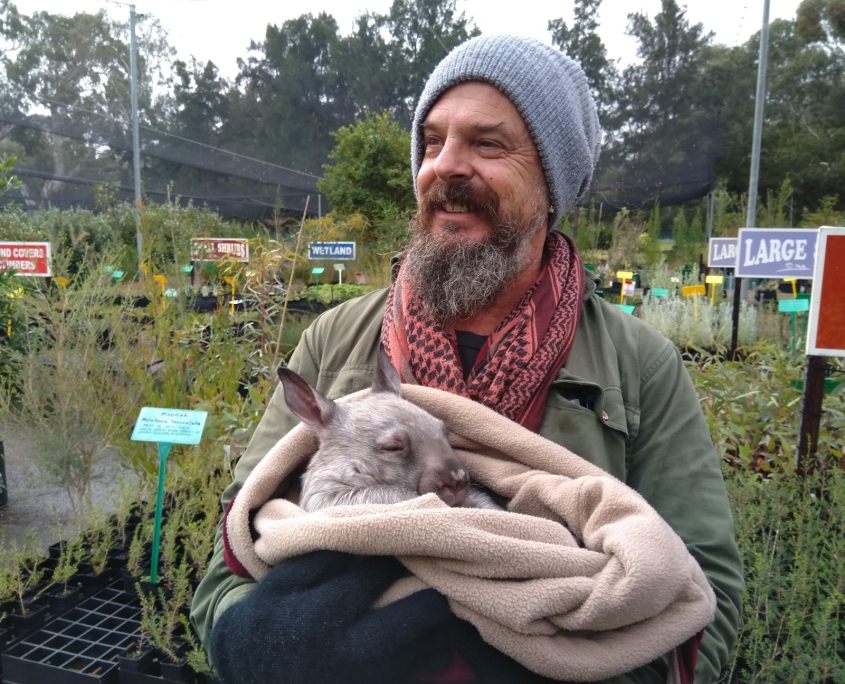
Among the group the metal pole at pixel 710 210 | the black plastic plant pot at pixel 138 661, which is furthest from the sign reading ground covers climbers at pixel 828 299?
the metal pole at pixel 710 210

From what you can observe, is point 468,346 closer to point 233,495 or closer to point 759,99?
point 233,495

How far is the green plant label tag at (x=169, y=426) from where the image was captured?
3123 millimetres

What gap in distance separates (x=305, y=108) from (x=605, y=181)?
870cm

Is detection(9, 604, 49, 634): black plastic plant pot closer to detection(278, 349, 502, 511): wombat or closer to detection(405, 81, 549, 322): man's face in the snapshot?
detection(278, 349, 502, 511): wombat

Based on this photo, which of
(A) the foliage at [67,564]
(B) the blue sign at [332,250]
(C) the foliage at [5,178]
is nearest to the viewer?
(A) the foliage at [67,564]

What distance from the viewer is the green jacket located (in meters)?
1.66

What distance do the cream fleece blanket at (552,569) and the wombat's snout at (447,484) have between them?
27 cm

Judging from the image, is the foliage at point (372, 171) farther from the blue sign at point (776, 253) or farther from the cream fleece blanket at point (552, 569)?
the cream fleece blanket at point (552, 569)

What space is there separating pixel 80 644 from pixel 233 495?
172 cm

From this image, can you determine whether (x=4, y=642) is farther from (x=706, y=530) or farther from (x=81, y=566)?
(x=706, y=530)

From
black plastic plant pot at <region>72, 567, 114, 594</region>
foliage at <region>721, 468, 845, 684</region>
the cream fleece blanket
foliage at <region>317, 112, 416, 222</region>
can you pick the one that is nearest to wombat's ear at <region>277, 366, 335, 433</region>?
the cream fleece blanket

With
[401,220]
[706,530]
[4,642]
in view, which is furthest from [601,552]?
[401,220]

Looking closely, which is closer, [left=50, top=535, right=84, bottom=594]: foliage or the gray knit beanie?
the gray knit beanie

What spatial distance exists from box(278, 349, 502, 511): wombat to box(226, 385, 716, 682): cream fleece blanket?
0.90 ft
